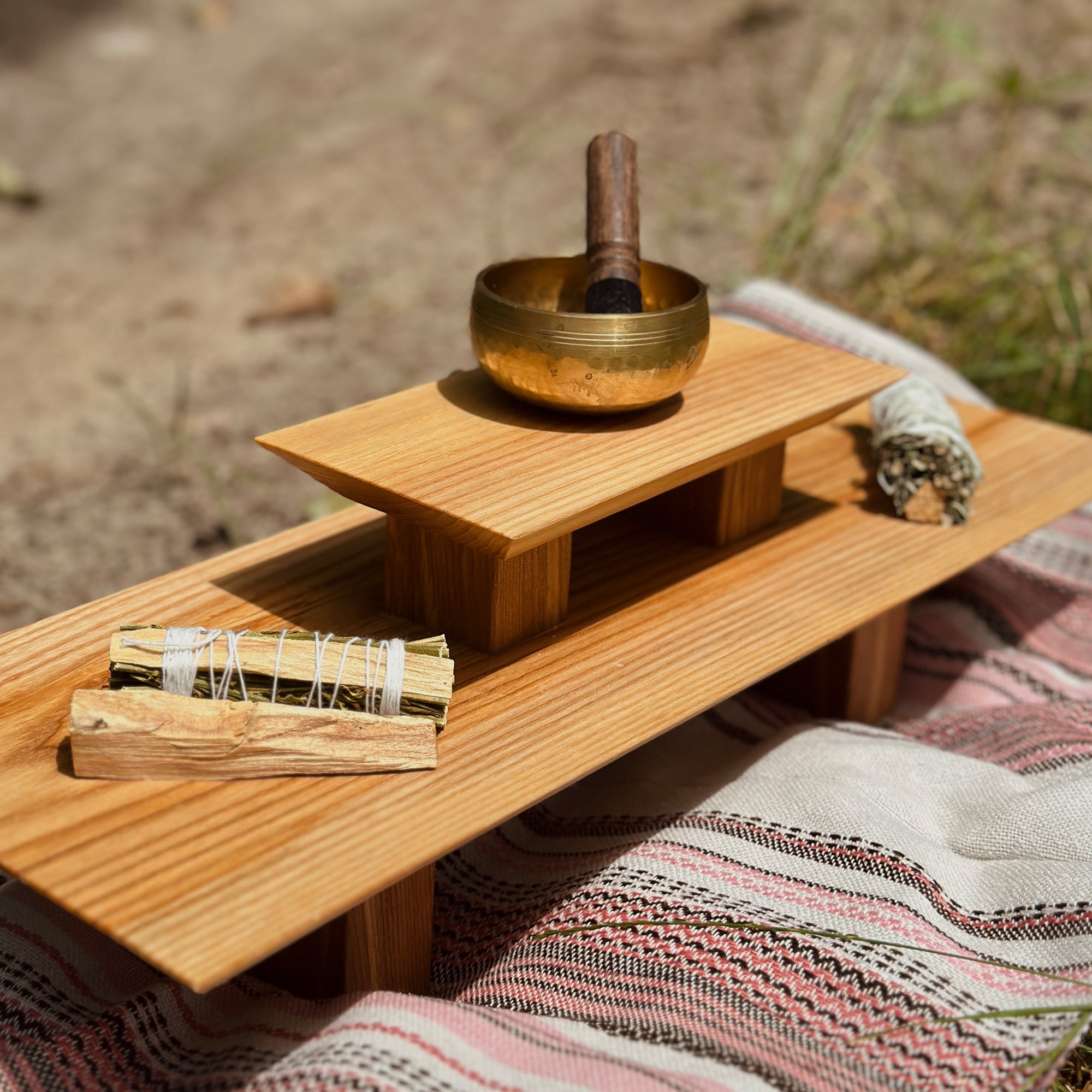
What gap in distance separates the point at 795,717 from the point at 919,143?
8.46 ft

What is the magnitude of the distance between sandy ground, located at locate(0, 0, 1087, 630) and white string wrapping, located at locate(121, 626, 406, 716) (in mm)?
1117

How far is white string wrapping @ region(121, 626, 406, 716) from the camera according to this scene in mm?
1223

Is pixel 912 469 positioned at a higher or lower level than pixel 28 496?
higher

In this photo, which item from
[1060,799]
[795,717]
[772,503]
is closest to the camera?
[1060,799]

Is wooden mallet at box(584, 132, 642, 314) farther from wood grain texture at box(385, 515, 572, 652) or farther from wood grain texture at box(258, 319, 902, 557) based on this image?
wood grain texture at box(385, 515, 572, 652)

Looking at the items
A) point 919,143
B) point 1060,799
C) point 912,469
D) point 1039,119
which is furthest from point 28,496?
point 1039,119

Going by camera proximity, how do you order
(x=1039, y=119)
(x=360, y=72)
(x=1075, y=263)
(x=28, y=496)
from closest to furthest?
(x=28, y=496), (x=1075, y=263), (x=1039, y=119), (x=360, y=72)

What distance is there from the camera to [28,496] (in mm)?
2582

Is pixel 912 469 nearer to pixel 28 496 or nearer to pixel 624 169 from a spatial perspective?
pixel 624 169

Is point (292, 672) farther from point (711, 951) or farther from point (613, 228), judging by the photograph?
point (613, 228)

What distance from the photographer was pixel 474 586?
136 cm

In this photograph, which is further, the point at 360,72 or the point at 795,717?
the point at 360,72

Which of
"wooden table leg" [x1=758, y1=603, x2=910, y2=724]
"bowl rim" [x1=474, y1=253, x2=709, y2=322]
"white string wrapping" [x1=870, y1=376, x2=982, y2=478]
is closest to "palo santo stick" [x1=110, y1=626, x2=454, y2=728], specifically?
"bowl rim" [x1=474, y1=253, x2=709, y2=322]

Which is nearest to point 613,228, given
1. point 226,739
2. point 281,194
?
point 226,739
